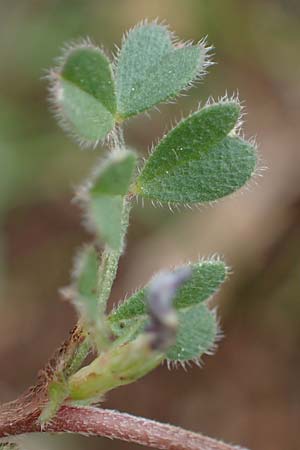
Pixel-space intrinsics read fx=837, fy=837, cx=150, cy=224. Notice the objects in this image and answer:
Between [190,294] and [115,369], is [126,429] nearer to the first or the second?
[115,369]

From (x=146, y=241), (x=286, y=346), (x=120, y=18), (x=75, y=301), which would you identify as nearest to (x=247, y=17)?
(x=120, y=18)

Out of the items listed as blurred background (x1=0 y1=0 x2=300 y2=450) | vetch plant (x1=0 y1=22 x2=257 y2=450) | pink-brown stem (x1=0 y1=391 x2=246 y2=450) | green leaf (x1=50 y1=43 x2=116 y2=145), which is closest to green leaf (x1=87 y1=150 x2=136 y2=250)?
vetch plant (x1=0 y1=22 x2=257 y2=450)

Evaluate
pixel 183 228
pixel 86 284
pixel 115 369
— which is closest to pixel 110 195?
pixel 86 284

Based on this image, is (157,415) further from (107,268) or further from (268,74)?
(107,268)

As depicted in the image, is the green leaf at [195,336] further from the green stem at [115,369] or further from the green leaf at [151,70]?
the green leaf at [151,70]

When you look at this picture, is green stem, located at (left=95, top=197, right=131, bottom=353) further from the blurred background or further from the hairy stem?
the blurred background

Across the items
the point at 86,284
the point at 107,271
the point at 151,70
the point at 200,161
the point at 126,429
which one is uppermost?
the point at 151,70

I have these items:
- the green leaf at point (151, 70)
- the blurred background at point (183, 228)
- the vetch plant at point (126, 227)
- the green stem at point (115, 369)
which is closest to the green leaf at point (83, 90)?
the vetch plant at point (126, 227)
